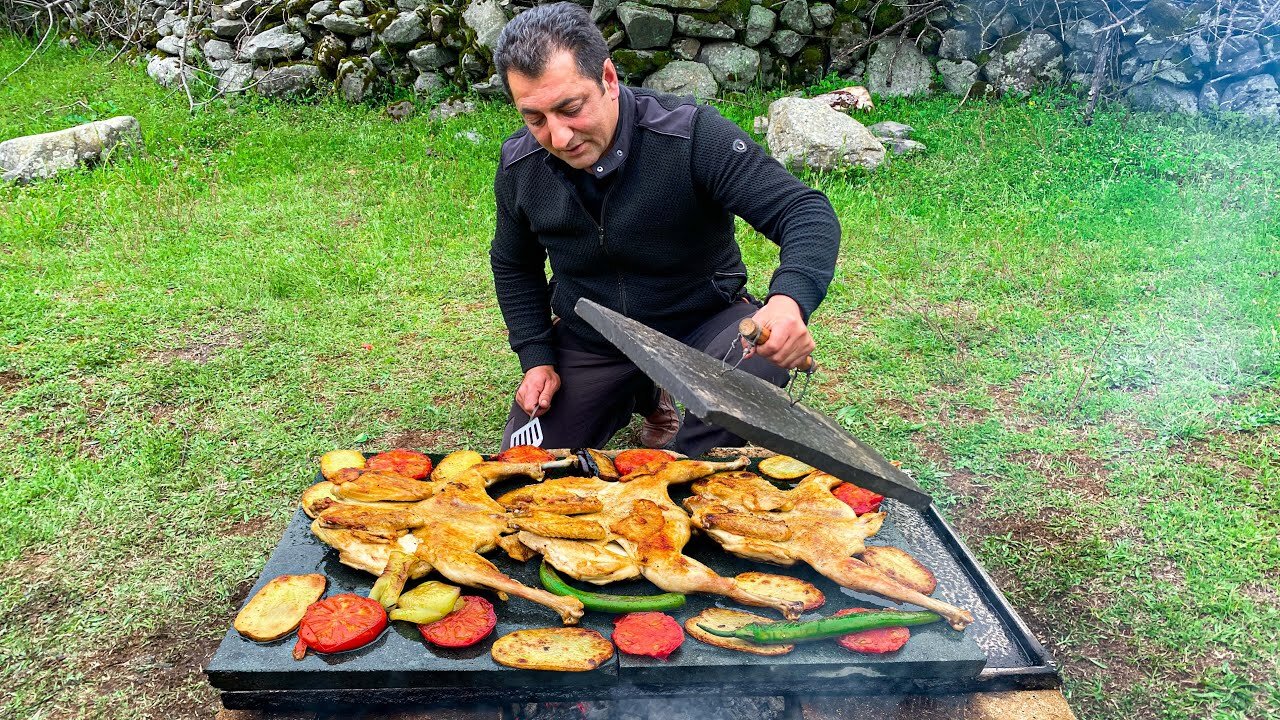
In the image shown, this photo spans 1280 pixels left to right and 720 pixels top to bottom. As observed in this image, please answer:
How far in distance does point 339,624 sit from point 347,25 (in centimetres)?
885

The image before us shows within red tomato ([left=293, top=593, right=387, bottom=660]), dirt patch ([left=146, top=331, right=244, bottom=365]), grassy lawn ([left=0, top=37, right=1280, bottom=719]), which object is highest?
red tomato ([left=293, top=593, right=387, bottom=660])

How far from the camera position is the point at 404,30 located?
9.02 meters

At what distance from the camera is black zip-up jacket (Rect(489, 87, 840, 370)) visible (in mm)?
2873

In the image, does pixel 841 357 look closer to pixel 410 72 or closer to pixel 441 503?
pixel 441 503

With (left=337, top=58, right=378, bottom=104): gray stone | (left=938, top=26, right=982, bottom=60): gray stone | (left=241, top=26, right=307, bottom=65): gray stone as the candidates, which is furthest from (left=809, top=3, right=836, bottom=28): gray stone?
(left=241, top=26, right=307, bottom=65): gray stone

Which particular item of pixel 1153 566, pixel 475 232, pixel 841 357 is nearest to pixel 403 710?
pixel 1153 566

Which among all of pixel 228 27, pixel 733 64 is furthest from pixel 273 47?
pixel 733 64

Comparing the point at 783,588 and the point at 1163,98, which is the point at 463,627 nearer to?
the point at 783,588

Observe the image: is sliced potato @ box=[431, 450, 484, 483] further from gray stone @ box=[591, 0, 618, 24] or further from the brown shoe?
gray stone @ box=[591, 0, 618, 24]

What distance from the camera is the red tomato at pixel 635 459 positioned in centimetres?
246

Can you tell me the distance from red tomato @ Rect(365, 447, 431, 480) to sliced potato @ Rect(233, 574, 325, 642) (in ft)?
1.43

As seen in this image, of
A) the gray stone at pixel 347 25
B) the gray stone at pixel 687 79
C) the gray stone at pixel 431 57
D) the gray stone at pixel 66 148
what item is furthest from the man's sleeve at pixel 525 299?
the gray stone at pixel 347 25

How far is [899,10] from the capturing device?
850cm

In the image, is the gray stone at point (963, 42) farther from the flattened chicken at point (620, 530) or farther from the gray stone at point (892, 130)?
the flattened chicken at point (620, 530)
